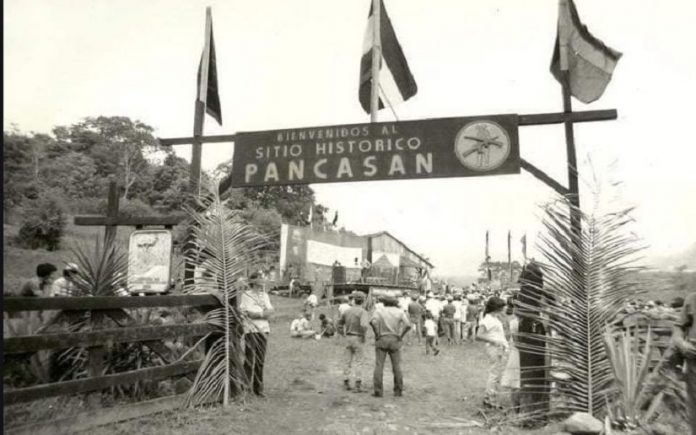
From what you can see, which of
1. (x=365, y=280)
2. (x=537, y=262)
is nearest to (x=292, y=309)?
(x=365, y=280)

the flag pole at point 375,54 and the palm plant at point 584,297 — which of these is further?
the flag pole at point 375,54

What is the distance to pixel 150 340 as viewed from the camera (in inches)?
232

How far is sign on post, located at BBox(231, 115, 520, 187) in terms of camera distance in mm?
6688

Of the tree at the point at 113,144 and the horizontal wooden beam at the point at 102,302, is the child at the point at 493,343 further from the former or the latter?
the tree at the point at 113,144

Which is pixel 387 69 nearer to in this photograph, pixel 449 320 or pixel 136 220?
pixel 136 220

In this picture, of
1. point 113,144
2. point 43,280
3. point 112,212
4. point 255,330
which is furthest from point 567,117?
point 113,144

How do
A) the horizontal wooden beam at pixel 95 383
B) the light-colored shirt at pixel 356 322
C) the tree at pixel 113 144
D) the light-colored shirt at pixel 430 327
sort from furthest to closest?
the tree at pixel 113 144 < the light-colored shirt at pixel 430 327 < the light-colored shirt at pixel 356 322 < the horizontal wooden beam at pixel 95 383

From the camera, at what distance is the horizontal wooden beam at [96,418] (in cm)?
454

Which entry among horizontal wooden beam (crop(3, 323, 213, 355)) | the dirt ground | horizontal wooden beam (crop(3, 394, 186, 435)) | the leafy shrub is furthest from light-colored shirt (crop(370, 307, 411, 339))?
the leafy shrub

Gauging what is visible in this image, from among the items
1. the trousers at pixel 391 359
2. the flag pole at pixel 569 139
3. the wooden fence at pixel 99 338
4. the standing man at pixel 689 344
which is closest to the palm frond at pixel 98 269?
the wooden fence at pixel 99 338

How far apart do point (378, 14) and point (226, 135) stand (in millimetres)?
3079

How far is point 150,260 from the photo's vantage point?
266 inches

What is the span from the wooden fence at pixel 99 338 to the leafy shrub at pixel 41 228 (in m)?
25.2

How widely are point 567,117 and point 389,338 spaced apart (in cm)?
441
